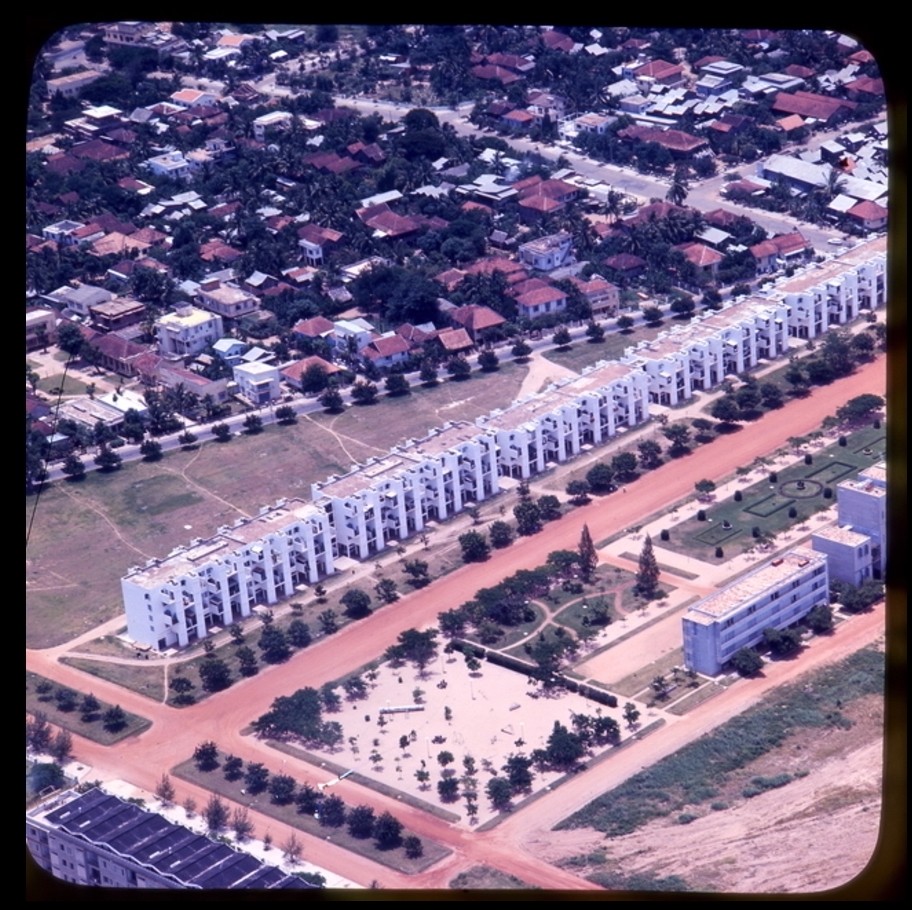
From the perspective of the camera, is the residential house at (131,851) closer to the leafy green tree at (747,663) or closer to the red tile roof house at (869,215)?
the leafy green tree at (747,663)

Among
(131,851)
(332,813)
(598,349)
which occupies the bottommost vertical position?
(598,349)

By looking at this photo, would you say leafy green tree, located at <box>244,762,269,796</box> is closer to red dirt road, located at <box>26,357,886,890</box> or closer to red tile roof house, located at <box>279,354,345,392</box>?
red dirt road, located at <box>26,357,886,890</box>

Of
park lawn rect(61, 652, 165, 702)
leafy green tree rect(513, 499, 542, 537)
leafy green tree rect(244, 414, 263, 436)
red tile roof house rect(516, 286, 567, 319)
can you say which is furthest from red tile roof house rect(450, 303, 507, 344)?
park lawn rect(61, 652, 165, 702)

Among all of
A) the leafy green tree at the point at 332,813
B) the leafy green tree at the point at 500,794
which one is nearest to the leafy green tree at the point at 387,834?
the leafy green tree at the point at 332,813

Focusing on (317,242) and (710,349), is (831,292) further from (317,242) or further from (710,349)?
(317,242)

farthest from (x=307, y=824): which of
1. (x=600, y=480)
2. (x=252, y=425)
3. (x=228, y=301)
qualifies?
(x=228, y=301)

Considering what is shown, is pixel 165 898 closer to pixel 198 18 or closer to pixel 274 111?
pixel 198 18

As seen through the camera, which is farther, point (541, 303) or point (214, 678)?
point (541, 303)
